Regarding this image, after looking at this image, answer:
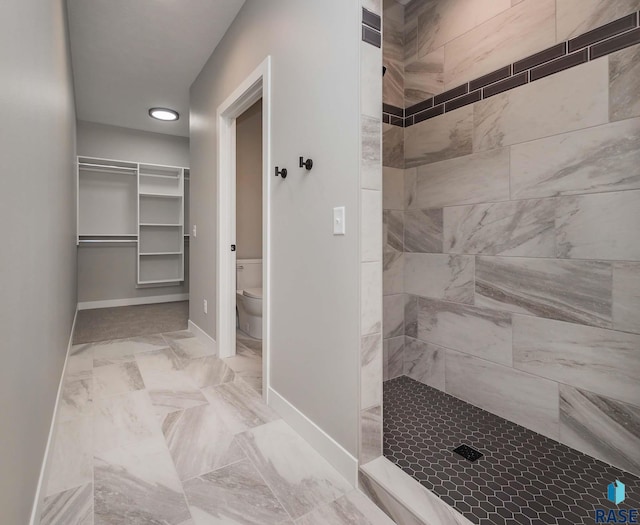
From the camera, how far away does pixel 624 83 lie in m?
1.45

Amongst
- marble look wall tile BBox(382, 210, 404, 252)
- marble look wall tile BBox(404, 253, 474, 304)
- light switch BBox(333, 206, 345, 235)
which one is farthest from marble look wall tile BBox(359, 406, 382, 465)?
marble look wall tile BBox(382, 210, 404, 252)

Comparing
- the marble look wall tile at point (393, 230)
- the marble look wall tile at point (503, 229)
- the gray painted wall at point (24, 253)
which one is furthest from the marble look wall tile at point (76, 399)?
the marble look wall tile at point (503, 229)

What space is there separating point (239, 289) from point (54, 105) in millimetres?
2311

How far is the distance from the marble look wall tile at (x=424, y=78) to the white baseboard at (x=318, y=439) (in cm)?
211

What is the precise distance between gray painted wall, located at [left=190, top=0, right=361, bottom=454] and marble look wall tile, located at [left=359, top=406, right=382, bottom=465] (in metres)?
0.04

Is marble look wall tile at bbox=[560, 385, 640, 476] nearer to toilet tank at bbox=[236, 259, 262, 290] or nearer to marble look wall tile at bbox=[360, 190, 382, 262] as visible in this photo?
marble look wall tile at bbox=[360, 190, 382, 262]

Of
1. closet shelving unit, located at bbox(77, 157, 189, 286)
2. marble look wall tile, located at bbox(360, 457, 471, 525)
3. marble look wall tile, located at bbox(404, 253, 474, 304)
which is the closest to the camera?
marble look wall tile, located at bbox(360, 457, 471, 525)

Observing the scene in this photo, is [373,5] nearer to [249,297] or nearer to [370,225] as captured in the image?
[370,225]

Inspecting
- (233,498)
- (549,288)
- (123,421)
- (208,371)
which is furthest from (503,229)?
(123,421)

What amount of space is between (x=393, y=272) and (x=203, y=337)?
6.39 ft

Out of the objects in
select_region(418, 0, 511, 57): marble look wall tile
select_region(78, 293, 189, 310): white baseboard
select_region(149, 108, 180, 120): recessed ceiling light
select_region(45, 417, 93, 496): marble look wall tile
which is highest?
select_region(149, 108, 180, 120): recessed ceiling light

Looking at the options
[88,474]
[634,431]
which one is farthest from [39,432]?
[634,431]

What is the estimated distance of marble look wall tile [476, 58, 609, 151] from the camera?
5.01 ft

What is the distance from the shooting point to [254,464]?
1535 millimetres
